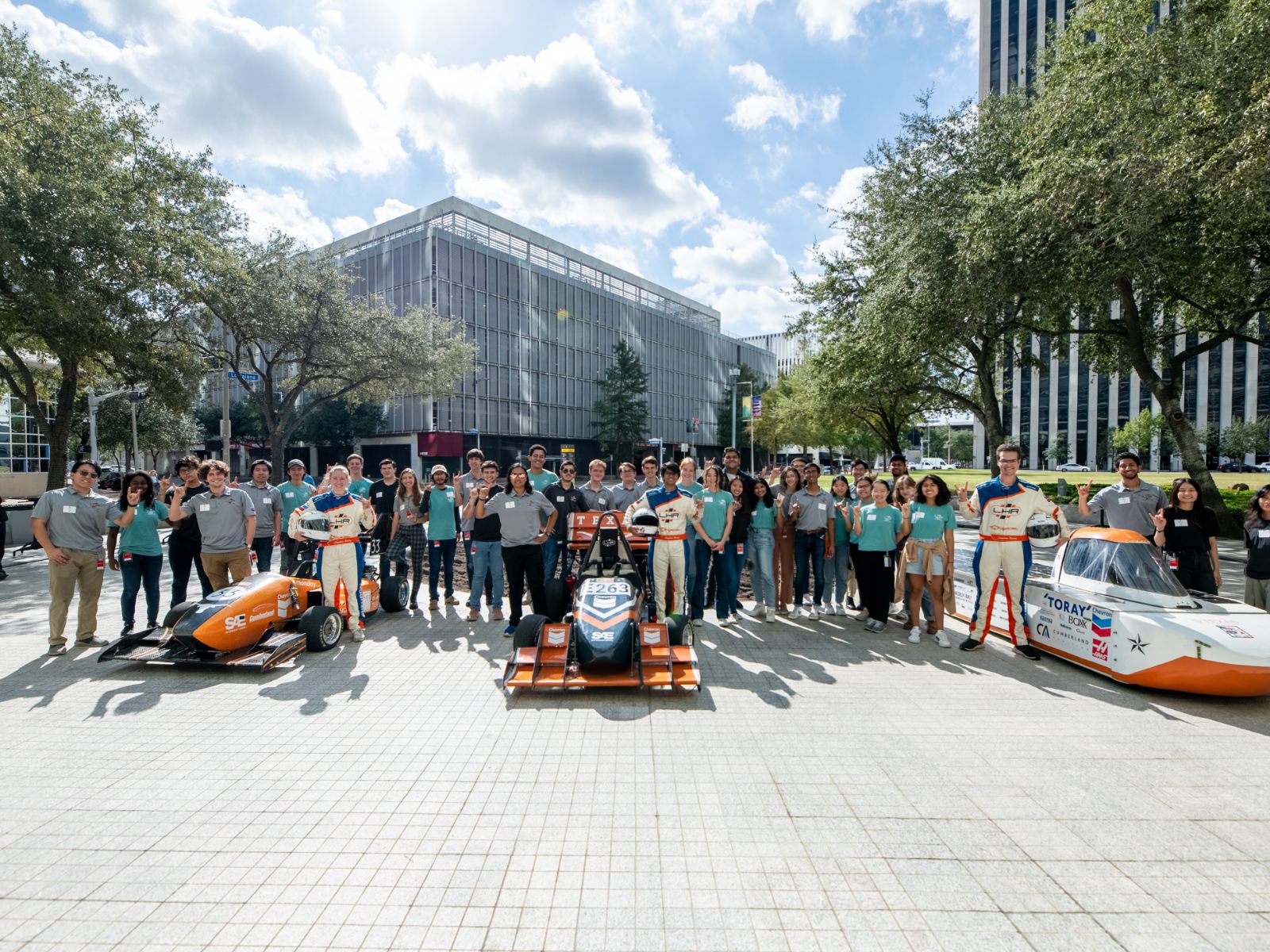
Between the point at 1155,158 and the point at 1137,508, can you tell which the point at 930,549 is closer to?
the point at 1137,508

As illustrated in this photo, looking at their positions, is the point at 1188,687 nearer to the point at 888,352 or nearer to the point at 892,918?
the point at 892,918

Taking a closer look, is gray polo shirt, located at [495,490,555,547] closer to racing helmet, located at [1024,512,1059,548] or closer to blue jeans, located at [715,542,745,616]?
blue jeans, located at [715,542,745,616]

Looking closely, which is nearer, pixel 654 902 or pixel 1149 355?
pixel 654 902

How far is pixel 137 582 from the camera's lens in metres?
7.45

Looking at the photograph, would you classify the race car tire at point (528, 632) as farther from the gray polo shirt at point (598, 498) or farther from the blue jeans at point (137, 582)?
the blue jeans at point (137, 582)

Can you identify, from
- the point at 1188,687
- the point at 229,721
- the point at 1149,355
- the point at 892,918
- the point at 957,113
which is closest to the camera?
the point at 892,918

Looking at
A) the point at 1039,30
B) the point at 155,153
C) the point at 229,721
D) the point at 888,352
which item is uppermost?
the point at 1039,30

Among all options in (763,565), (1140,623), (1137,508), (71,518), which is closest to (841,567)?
(763,565)

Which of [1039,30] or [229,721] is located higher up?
[1039,30]

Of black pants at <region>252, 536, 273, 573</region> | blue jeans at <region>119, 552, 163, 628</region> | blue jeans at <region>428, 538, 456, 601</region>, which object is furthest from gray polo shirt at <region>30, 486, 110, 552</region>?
blue jeans at <region>428, 538, 456, 601</region>

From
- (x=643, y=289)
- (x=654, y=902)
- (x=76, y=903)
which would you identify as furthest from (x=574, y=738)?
(x=643, y=289)

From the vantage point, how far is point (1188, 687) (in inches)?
214

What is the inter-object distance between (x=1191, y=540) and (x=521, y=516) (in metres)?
7.71

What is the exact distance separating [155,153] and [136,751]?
20.2m
